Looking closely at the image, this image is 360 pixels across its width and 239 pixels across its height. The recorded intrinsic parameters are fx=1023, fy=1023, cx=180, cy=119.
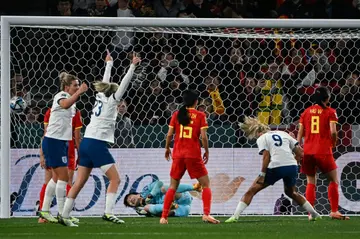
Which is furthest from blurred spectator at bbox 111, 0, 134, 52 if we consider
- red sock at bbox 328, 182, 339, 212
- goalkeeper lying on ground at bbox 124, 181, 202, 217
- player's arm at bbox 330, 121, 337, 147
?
red sock at bbox 328, 182, 339, 212

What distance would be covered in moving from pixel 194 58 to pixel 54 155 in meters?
4.47

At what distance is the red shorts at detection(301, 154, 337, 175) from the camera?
14344 millimetres

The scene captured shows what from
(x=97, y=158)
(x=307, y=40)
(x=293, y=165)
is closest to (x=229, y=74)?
(x=307, y=40)

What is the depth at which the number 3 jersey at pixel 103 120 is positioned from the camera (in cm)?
1270

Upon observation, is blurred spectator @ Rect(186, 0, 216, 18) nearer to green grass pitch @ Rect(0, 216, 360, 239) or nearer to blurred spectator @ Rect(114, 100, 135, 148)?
blurred spectator @ Rect(114, 100, 135, 148)

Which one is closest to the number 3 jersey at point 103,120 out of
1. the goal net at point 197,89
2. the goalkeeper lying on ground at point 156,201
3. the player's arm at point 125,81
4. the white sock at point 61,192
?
the player's arm at point 125,81

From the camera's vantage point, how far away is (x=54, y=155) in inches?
504

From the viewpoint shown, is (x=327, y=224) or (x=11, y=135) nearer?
(x=327, y=224)

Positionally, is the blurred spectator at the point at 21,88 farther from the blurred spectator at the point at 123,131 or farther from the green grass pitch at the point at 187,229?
the green grass pitch at the point at 187,229

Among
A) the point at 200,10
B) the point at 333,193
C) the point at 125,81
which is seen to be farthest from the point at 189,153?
Result: the point at 200,10

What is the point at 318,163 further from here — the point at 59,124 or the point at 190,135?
the point at 59,124

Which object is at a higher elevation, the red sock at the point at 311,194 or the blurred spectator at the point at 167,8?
the blurred spectator at the point at 167,8

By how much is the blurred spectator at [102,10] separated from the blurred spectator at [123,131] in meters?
3.45

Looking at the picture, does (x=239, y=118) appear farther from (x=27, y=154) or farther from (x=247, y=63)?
(x=27, y=154)
